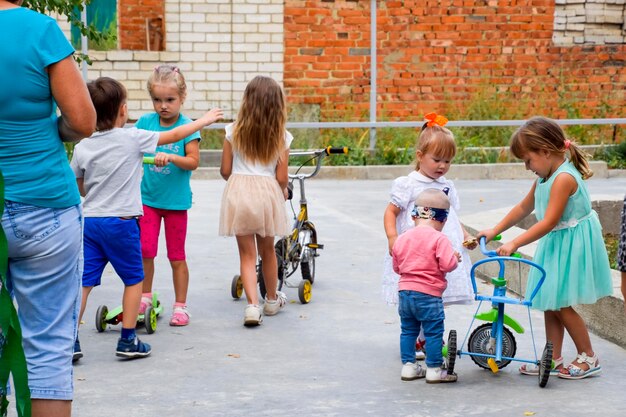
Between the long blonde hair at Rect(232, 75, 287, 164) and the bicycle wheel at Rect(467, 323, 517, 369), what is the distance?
6.22ft

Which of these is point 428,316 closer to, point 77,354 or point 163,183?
point 77,354

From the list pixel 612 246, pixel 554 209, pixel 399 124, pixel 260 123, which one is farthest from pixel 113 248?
pixel 399 124

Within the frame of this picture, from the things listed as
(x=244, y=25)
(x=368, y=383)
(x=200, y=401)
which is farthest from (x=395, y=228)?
(x=244, y=25)

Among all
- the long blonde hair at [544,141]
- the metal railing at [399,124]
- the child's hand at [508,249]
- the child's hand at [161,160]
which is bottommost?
the metal railing at [399,124]

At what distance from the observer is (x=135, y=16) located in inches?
769

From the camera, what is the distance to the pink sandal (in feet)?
22.2

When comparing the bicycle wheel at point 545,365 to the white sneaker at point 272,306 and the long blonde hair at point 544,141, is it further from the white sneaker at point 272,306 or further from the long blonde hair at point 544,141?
the white sneaker at point 272,306

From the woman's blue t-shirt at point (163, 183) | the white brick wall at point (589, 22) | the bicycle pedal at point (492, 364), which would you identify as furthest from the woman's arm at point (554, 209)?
the white brick wall at point (589, 22)

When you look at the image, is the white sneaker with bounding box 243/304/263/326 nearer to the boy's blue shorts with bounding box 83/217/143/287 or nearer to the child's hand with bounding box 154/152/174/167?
the boy's blue shorts with bounding box 83/217/143/287

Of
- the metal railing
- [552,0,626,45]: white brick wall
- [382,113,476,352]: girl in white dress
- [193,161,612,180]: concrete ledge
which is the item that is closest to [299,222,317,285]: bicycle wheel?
[382,113,476,352]: girl in white dress

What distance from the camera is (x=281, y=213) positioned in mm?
6887

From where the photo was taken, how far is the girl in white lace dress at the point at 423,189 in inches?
226

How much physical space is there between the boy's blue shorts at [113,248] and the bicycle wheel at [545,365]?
219 cm

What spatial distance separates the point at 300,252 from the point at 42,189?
4081 mm
